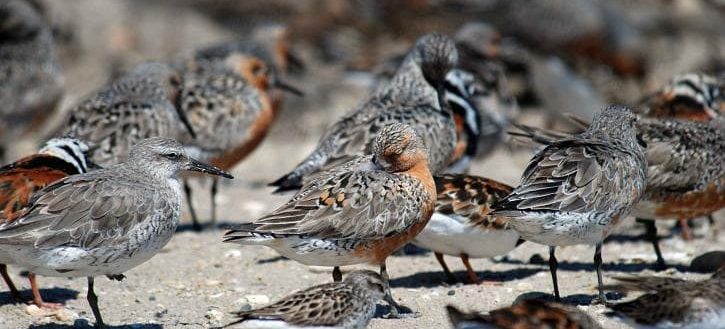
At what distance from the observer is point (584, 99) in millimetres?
17047

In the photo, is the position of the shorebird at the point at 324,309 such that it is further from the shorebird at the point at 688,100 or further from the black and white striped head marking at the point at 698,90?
the black and white striped head marking at the point at 698,90

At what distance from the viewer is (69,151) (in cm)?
945

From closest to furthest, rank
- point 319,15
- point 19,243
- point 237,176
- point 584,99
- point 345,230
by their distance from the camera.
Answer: point 19,243 → point 345,230 → point 237,176 → point 584,99 → point 319,15

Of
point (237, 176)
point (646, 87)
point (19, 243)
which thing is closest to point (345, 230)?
point (19, 243)

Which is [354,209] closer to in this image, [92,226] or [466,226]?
[466,226]

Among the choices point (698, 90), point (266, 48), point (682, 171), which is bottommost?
point (682, 171)

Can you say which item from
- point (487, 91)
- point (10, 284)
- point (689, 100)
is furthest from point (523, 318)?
point (487, 91)

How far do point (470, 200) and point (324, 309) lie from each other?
7.72ft

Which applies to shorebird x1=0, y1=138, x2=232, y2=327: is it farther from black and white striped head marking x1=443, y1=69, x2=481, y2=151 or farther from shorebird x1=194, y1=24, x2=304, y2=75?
shorebird x1=194, y1=24, x2=304, y2=75

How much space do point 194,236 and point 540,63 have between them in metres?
8.04

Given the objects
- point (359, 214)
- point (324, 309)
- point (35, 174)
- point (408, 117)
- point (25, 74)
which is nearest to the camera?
point (324, 309)

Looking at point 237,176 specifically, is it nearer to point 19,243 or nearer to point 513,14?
point 513,14

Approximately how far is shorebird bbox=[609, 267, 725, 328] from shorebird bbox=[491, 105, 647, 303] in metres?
0.97

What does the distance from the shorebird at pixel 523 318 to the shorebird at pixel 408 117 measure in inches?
138
